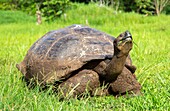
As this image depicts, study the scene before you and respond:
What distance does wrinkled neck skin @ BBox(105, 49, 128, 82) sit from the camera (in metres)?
2.98

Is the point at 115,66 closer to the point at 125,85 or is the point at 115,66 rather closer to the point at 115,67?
the point at 115,67

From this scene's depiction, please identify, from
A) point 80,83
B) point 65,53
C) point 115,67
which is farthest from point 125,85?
point 65,53

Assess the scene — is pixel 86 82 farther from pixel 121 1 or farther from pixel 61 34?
pixel 121 1

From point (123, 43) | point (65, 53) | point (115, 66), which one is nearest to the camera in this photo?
point (123, 43)

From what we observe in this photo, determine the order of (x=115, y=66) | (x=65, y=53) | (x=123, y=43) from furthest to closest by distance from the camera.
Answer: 1. (x=65, y=53)
2. (x=115, y=66)
3. (x=123, y=43)

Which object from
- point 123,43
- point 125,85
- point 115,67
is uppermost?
point 123,43

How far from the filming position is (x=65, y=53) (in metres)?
3.28

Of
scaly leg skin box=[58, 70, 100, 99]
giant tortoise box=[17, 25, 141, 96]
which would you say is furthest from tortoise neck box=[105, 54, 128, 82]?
scaly leg skin box=[58, 70, 100, 99]

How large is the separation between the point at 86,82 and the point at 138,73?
1.04m

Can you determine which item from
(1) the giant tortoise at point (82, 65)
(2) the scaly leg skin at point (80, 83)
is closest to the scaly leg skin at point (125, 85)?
(1) the giant tortoise at point (82, 65)

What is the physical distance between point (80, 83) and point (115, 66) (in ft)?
0.99

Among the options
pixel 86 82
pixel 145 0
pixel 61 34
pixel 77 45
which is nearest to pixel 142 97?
pixel 86 82

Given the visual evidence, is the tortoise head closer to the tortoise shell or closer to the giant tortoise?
the giant tortoise

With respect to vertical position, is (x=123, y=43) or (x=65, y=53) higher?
(x=123, y=43)
